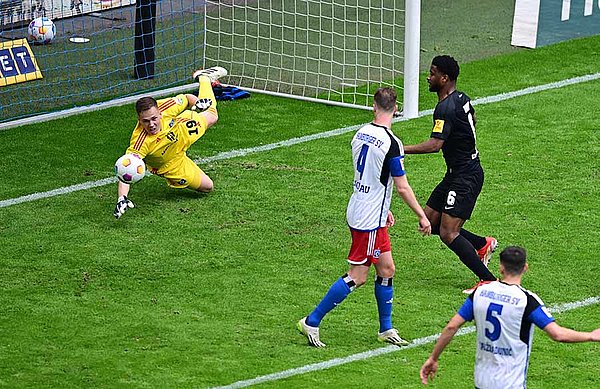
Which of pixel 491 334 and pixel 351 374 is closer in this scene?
pixel 491 334

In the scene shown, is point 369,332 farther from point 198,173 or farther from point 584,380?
point 198,173

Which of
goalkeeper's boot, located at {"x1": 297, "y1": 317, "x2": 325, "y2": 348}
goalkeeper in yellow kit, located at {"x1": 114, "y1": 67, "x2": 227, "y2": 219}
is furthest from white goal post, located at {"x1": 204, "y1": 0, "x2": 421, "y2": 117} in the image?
goalkeeper's boot, located at {"x1": 297, "y1": 317, "x2": 325, "y2": 348}

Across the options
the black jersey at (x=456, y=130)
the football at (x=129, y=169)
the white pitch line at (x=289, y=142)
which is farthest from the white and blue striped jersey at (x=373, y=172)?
the white pitch line at (x=289, y=142)

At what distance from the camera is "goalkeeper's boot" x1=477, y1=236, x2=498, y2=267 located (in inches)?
416

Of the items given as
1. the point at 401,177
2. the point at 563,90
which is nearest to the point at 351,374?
the point at 401,177

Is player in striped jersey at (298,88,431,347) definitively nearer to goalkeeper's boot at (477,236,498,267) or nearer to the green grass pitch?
the green grass pitch

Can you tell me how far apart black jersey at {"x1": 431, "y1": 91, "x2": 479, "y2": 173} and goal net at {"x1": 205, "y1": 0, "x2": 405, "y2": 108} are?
18.5 ft

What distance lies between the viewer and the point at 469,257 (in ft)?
33.1

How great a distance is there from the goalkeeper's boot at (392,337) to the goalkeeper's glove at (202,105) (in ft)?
14.6

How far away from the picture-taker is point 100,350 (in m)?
9.23

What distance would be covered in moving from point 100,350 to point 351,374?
1906 millimetres

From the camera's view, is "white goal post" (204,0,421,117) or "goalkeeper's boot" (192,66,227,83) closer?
"goalkeeper's boot" (192,66,227,83)

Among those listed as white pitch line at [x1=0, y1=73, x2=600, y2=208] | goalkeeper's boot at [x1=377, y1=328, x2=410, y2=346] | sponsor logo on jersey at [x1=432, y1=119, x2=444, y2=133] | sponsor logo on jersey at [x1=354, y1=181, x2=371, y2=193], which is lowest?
white pitch line at [x1=0, y1=73, x2=600, y2=208]

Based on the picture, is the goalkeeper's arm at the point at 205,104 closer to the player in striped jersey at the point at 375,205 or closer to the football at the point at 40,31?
the player in striped jersey at the point at 375,205
